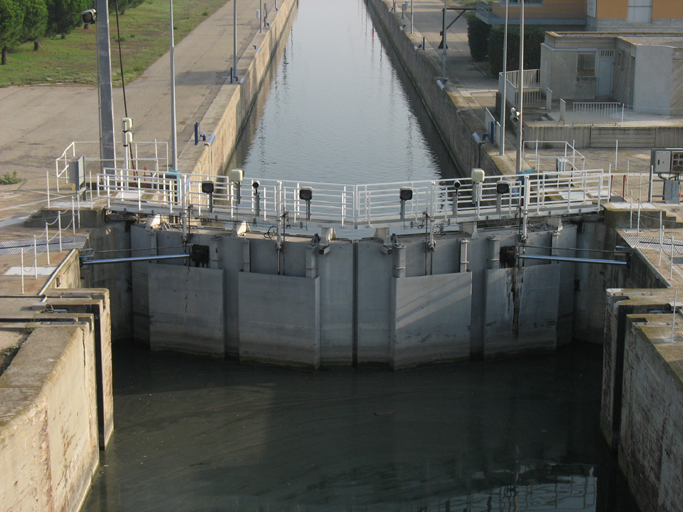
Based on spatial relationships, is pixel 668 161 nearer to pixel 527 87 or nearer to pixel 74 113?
pixel 527 87

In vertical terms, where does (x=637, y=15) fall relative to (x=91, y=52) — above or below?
above

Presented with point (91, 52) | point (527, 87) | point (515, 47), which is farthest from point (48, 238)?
point (91, 52)

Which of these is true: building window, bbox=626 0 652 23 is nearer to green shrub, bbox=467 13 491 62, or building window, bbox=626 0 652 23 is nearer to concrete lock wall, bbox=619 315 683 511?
green shrub, bbox=467 13 491 62

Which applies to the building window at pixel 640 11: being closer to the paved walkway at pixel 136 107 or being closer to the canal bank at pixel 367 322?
the paved walkway at pixel 136 107

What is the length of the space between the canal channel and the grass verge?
26.9 metres

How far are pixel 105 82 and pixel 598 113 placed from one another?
1585 cm

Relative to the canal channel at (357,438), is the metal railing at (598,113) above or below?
above

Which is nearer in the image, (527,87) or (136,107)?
(527,87)

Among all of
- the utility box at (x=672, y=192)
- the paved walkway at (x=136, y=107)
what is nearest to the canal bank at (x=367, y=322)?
the utility box at (x=672, y=192)

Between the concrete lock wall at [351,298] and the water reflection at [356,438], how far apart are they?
1.54 ft

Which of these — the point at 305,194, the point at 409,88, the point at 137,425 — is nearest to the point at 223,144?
the point at 305,194

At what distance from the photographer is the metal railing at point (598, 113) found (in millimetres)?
31297

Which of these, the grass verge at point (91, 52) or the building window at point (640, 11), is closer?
the building window at point (640, 11)

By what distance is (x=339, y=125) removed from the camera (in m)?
45.0
